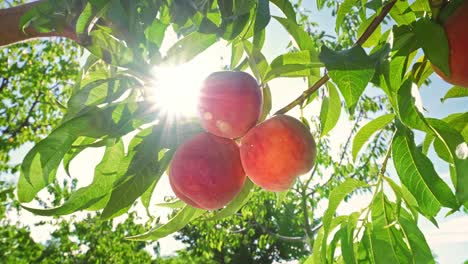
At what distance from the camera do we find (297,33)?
74 cm

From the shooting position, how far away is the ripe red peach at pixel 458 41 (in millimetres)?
664

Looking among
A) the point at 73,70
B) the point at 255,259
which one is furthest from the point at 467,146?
the point at 255,259

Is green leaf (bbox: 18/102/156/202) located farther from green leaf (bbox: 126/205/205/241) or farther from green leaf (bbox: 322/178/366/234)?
green leaf (bbox: 322/178/366/234)

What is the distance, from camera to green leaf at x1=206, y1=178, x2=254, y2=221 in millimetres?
859

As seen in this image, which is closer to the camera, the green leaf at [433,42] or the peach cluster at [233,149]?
the green leaf at [433,42]

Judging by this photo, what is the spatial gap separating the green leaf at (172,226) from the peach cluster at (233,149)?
35 mm

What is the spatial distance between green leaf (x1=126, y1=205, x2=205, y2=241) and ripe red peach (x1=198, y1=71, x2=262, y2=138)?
182mm

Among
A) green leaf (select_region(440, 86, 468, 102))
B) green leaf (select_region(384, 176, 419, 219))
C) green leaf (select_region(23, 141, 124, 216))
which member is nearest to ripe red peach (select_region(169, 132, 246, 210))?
green leaf (select_region(23, 141, 124, 216))

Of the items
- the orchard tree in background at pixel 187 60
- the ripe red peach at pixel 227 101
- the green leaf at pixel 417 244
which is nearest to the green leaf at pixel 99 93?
the orchard tree in background at pixel 187 60

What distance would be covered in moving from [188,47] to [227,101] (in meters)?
0.11

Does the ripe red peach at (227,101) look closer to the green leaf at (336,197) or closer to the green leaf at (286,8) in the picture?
the green leaf at (286,8)

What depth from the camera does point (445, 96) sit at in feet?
3.03

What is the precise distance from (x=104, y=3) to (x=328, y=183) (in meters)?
6.18

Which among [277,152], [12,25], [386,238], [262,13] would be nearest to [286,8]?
[262,13]
